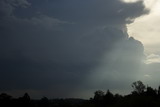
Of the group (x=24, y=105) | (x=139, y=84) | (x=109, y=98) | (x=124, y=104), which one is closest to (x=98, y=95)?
(x=139, y=84)

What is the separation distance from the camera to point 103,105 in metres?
144

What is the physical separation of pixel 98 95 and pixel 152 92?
82.4 m

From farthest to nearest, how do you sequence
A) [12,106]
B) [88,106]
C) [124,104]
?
[12,106], [88,106], [124,104]

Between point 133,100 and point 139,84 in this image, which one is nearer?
point 133,100

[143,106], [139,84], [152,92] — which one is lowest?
[143,106]

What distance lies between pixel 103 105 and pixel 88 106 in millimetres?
27489

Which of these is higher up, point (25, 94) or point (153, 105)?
point (25, 94)

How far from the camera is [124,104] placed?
302ft

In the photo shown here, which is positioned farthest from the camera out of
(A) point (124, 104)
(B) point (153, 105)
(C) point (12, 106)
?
(C) point (12, 106)

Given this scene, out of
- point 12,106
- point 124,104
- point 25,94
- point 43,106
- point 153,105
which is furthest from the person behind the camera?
point 43,106

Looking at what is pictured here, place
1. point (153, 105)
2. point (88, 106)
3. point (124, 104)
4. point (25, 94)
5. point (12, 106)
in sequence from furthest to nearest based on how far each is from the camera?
point (25, 94) → point (12, 106) → point (88, 106) → point (124, 104) → point (153, 105)

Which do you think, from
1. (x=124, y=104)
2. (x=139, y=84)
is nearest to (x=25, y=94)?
(x=139, y=84)

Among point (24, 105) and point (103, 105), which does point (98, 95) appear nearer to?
point (103, 105)

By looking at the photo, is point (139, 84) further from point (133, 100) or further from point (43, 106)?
point (133, 100)
